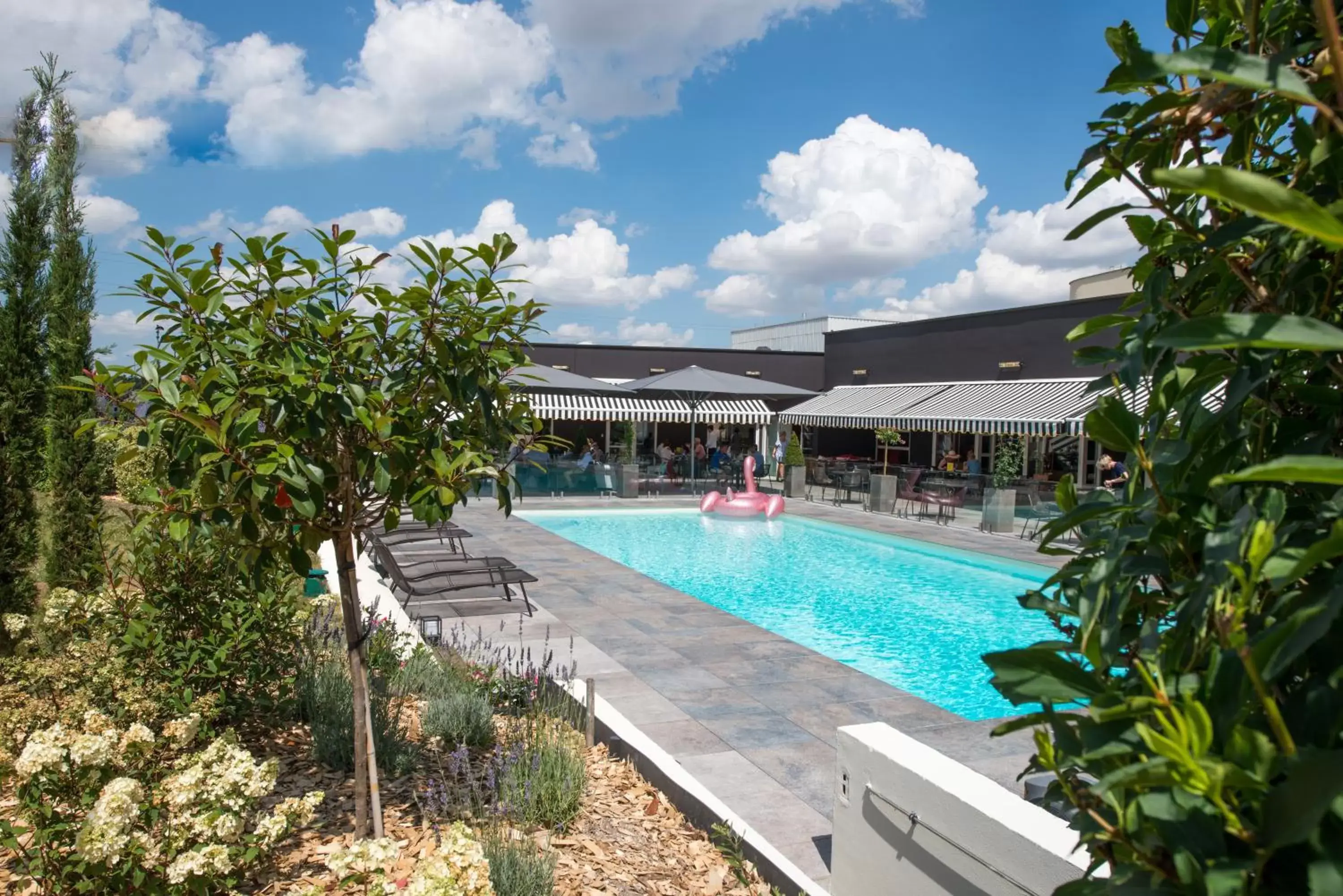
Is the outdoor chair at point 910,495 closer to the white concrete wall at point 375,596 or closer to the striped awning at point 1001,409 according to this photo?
the striped awning at point 1001,409

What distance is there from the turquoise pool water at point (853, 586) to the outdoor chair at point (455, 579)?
3.46m

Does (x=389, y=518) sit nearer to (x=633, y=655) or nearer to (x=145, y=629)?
(x=145, y=629)

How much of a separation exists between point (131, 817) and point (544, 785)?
6.29 feet

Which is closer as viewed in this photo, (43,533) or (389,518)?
(389,518)

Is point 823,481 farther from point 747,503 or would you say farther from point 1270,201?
point 1270,201

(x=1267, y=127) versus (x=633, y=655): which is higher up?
(x=1267, y=127)

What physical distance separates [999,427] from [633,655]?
14.8 m

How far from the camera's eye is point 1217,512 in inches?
45.3

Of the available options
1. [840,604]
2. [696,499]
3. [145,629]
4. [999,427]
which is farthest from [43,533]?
[999,427]

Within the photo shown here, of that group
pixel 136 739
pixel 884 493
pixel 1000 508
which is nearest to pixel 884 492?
pixel 884 493

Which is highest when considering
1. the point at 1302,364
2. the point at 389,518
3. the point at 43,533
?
the point at 1302,364

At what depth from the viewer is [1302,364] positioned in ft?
3.83

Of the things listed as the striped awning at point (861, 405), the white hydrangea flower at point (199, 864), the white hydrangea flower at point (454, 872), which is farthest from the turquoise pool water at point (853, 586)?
the white hydrangea flower at point (199, 864)

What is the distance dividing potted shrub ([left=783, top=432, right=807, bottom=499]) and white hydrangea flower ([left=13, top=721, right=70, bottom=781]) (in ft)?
70.3
